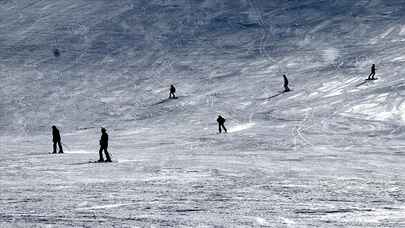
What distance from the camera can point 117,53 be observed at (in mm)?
60781

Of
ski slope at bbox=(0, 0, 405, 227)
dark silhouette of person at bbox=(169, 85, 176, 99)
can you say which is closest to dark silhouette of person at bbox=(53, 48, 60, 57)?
ski slope at bbox=(0, 0, 405, 227)

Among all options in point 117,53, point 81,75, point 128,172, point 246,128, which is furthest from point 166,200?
point 117,53

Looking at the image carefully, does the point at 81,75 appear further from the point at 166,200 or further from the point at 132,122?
the point at 166,200

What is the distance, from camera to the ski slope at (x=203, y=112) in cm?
1510

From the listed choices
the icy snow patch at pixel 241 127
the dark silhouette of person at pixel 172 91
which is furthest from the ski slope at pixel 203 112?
the dark silhouette of person at pixel 172 91

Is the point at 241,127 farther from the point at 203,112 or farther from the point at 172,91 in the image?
the point at 172,91

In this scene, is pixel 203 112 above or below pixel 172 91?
below

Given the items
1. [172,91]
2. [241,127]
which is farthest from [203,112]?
[241,127]

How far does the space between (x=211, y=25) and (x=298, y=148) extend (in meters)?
37.2

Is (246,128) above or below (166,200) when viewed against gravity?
above

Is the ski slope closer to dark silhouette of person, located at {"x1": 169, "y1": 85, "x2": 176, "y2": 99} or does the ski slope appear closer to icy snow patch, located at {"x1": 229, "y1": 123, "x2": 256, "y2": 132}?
icy snow patch, located at {"x1": 229, "y1": 123, "x2": 256, "y2": 132}

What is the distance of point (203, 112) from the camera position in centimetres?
4256

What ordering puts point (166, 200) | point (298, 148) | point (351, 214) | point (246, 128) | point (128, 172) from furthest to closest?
point (246, 128), point (298, 148), point (128, 172), point (166, 200), point (351, 214)

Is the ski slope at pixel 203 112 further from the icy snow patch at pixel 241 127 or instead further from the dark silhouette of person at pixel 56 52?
the dark silhouette of person at pixel 56 52
